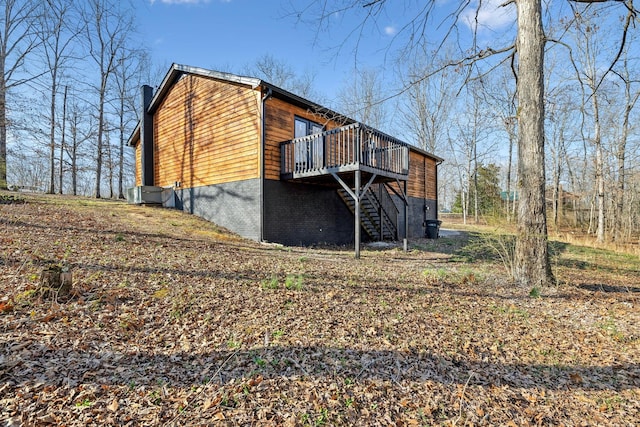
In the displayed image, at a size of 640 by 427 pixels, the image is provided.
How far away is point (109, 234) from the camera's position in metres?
7.17

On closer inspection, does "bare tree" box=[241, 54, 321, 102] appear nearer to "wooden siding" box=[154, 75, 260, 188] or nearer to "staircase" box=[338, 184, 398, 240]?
"wooden siding" box=[154, 75, 260, 188]

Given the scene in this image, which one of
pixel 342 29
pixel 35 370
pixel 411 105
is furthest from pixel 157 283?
pixel 411 105

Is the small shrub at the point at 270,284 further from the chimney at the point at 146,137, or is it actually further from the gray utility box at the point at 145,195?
the chimney at the point at 146,137

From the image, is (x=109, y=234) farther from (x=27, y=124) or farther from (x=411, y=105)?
(x=411, y=105)

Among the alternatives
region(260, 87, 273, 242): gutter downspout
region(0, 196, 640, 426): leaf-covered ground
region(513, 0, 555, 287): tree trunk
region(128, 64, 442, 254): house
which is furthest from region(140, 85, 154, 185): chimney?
region(513, 0, 555, 287): tree trunk

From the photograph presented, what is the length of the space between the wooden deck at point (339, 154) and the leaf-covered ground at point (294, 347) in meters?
4.50

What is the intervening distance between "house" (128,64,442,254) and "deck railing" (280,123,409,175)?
4 centimetres

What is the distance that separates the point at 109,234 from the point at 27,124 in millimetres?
9493

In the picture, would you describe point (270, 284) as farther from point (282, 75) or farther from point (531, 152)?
point (282, 75)

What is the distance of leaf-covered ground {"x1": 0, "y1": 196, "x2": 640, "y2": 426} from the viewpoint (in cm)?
240

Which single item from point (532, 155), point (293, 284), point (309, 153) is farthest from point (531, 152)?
point (309, 153)

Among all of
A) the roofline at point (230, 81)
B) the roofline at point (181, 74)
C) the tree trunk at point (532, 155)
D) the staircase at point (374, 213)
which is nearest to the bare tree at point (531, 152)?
the tree trunk at point (532, 155)

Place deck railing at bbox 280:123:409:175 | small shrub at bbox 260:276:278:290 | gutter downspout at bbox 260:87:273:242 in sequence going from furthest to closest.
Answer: gutter downspout at bbox 260:87:273:242 < deck railing at bbox 280:123:409:175 < small shrub at bbox 260:276:278:290

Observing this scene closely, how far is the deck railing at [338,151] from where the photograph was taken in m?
9.27
